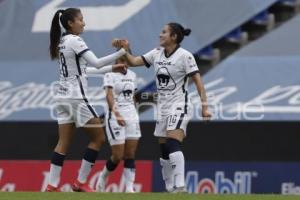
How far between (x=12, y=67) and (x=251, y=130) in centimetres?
453

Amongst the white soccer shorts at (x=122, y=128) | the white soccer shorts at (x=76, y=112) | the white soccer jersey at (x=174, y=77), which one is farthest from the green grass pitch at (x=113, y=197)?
the white soccer shorts at (x=122, y=128)

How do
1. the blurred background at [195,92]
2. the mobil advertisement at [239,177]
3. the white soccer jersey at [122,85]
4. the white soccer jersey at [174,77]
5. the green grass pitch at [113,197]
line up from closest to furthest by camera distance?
the green grass pitch at [113,197] < the white soccer jersey at [174,77] < the white soccer jersey at [122,85] < the mobil advertisement at [239,177] < the blurred background at [195,92]

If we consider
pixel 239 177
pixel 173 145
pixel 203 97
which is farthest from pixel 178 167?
pixel 239 177

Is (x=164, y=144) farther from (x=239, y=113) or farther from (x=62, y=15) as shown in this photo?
(x=239, y=113)

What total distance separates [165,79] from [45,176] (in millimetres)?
5181

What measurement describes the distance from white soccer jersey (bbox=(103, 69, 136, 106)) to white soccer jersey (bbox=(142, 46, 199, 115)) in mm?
1917

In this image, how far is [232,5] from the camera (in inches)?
599

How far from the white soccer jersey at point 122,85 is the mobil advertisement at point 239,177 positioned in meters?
2.43

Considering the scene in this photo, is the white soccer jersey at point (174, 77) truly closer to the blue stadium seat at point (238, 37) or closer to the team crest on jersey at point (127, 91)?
the team crest on jersey at point (127, 91)

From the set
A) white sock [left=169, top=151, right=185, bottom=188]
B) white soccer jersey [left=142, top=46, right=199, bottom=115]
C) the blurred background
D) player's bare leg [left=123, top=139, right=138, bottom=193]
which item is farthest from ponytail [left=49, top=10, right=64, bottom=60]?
the blurred background

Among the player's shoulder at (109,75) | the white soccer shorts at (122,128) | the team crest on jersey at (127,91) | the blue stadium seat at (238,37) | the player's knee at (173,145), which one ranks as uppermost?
the blue stadium seat at (238,37)

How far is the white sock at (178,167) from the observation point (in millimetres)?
9359

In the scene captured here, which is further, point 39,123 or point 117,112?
point 39,123

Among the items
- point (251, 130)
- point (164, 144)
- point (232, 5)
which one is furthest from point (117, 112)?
point (232, 5)
